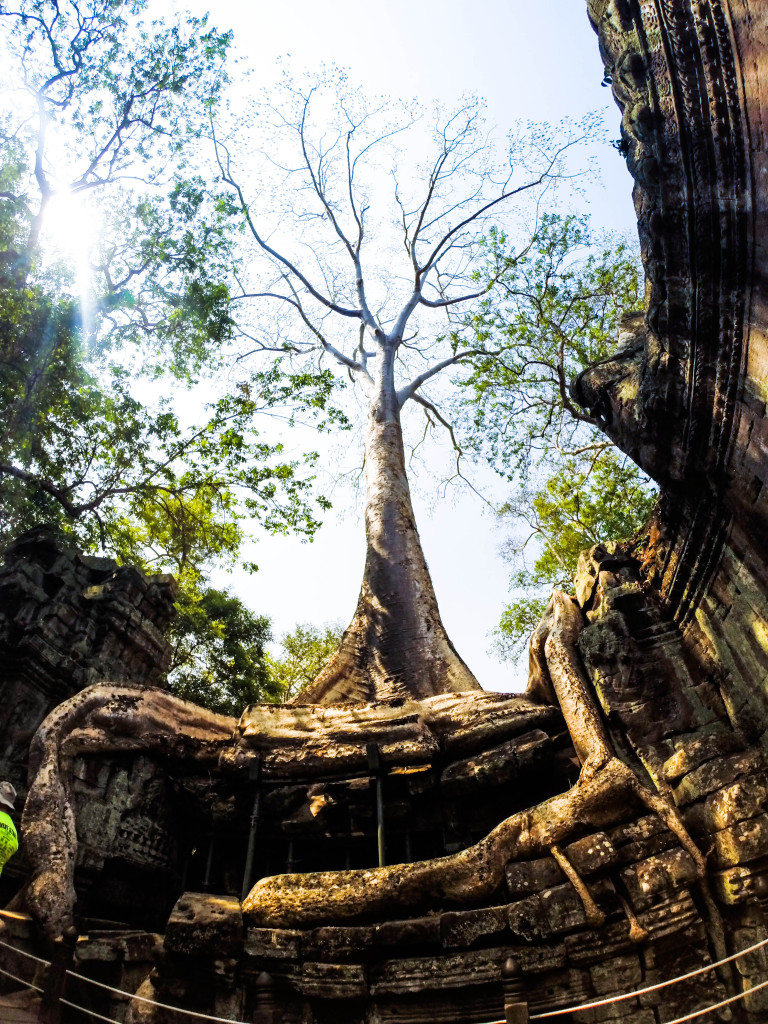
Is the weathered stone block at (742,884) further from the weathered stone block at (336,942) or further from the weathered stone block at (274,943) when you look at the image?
the weathered stone block at (274,943)

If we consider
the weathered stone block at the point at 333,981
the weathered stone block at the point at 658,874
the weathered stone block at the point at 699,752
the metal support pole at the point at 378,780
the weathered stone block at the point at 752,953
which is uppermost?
the metal support pole at the point at 378,780

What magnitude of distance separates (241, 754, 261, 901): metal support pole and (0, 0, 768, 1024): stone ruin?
0.02 m

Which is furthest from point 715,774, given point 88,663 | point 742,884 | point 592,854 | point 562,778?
point 88,663

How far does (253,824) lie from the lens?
16.7ft

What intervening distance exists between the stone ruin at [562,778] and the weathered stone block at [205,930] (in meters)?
0.02

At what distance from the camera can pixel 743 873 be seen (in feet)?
11.7

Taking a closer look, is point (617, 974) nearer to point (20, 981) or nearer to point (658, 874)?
point (658, 874)

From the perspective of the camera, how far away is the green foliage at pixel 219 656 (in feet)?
39.8

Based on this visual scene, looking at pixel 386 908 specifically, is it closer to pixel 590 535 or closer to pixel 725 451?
pixel 725 451

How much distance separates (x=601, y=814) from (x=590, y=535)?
925cm

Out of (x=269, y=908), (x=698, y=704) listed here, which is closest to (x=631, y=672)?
(x=698, y=704)

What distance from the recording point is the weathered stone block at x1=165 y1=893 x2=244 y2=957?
3936 millimetres

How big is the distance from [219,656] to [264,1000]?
9.38m

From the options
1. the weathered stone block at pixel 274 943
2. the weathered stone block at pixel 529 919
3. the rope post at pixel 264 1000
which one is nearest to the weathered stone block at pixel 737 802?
the weathered stone block at pixel 529 919
